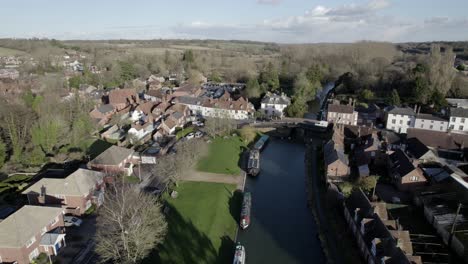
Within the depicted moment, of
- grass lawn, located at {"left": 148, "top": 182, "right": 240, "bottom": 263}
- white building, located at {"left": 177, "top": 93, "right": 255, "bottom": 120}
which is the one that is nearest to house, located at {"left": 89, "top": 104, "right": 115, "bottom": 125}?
white building, located at {"left": 177, "top": 93, "right": 255, "bottom": 120}

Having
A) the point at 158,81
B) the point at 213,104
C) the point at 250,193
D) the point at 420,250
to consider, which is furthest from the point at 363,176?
the point at 158,81

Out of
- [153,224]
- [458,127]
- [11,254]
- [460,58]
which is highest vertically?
[460,58]

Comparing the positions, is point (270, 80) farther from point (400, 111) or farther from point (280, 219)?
point (280, 219)

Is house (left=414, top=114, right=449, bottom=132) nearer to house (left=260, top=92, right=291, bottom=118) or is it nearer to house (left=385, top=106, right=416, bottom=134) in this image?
house (left=385, top=106, right=416, bottom=134)

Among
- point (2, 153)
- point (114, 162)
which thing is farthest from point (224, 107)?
point (2, 153)

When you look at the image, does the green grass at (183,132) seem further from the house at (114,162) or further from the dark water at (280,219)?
the dark water at (280,219)

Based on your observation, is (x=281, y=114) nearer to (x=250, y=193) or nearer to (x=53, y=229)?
(x=250, y=193)
